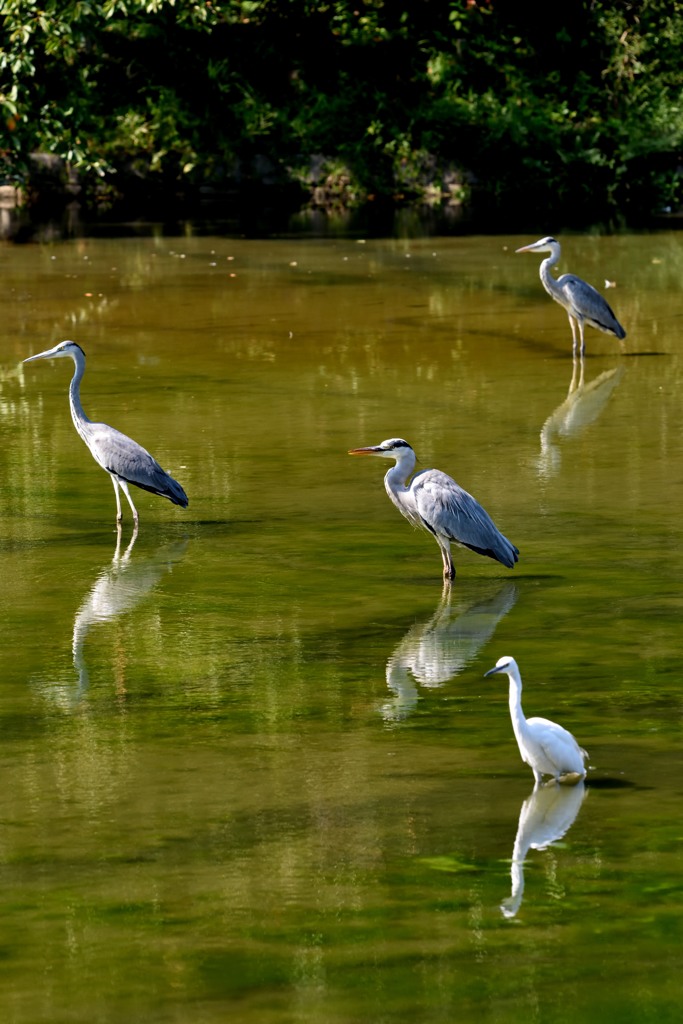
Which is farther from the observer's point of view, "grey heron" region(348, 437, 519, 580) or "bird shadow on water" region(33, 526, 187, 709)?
"grey heron" region(348, 437, 519, 580)

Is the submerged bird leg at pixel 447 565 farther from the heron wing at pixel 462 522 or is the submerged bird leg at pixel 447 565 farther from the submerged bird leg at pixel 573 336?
the submerged bird leg at pixel 573 336

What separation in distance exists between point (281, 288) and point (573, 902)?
15940 millimetres

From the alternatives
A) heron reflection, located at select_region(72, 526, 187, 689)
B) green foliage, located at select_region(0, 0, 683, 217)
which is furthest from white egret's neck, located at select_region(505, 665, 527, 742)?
green foliage, located at select_region(0, 0, 683, 217)

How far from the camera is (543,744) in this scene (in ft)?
20.3

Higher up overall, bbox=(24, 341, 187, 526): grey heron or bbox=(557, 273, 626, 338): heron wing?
bbox=(557, 273, 626, 338): heron wing

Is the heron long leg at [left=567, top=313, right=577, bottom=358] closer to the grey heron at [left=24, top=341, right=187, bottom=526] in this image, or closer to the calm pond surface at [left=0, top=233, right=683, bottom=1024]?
the calm pond surface at [left=0, top=233, right=683, bottom=1024]

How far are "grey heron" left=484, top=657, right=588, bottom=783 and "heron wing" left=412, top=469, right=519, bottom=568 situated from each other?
2.72 metres

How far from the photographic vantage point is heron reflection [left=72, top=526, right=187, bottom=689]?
853 centimetres

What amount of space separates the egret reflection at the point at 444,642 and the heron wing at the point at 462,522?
0.69ft

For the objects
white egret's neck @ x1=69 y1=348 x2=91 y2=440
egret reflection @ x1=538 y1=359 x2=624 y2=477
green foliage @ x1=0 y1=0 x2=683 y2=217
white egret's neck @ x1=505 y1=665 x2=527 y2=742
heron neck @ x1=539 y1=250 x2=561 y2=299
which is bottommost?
egret reflection @ x1=538 y1=359 x2=624 y2=477

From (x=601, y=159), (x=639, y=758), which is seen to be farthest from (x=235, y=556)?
(x=601, y=159)

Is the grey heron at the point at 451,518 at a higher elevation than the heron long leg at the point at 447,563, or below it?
higher

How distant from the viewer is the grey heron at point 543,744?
20.2 ft

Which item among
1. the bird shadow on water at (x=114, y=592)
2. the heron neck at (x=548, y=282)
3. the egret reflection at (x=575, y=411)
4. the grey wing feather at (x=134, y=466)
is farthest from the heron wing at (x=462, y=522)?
the heron neck at (x=548, y=282)
